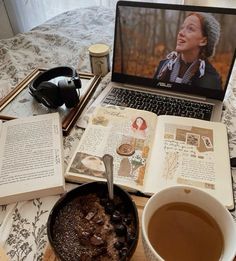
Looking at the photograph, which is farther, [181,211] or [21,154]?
[21,154]

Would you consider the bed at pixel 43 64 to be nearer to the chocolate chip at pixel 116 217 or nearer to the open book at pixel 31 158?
the open book at pixel 31 158

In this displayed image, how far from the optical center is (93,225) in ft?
1.44

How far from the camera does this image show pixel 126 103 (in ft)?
2.52

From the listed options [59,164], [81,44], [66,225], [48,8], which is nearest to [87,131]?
[59,164]

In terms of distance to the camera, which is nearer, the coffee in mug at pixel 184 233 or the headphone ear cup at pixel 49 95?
the coffee in mug at pixel 184 233

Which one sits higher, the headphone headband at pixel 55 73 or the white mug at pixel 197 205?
the white mug at pixel 197 205

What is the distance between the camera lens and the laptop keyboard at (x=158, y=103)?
73 cm

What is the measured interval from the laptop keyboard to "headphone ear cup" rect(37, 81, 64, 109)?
0.42 ft

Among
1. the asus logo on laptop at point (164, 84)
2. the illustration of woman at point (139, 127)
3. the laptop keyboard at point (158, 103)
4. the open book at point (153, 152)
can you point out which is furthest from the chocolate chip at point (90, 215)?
the asus logo on laptop at point (164, 84)

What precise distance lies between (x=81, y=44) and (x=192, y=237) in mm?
908

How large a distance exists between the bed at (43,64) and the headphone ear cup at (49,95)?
0.28ft

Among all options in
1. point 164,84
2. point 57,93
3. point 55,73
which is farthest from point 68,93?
point 164,84

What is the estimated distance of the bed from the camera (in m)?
0.49

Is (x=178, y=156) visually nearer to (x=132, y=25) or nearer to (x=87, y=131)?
(x=87, y=131)
